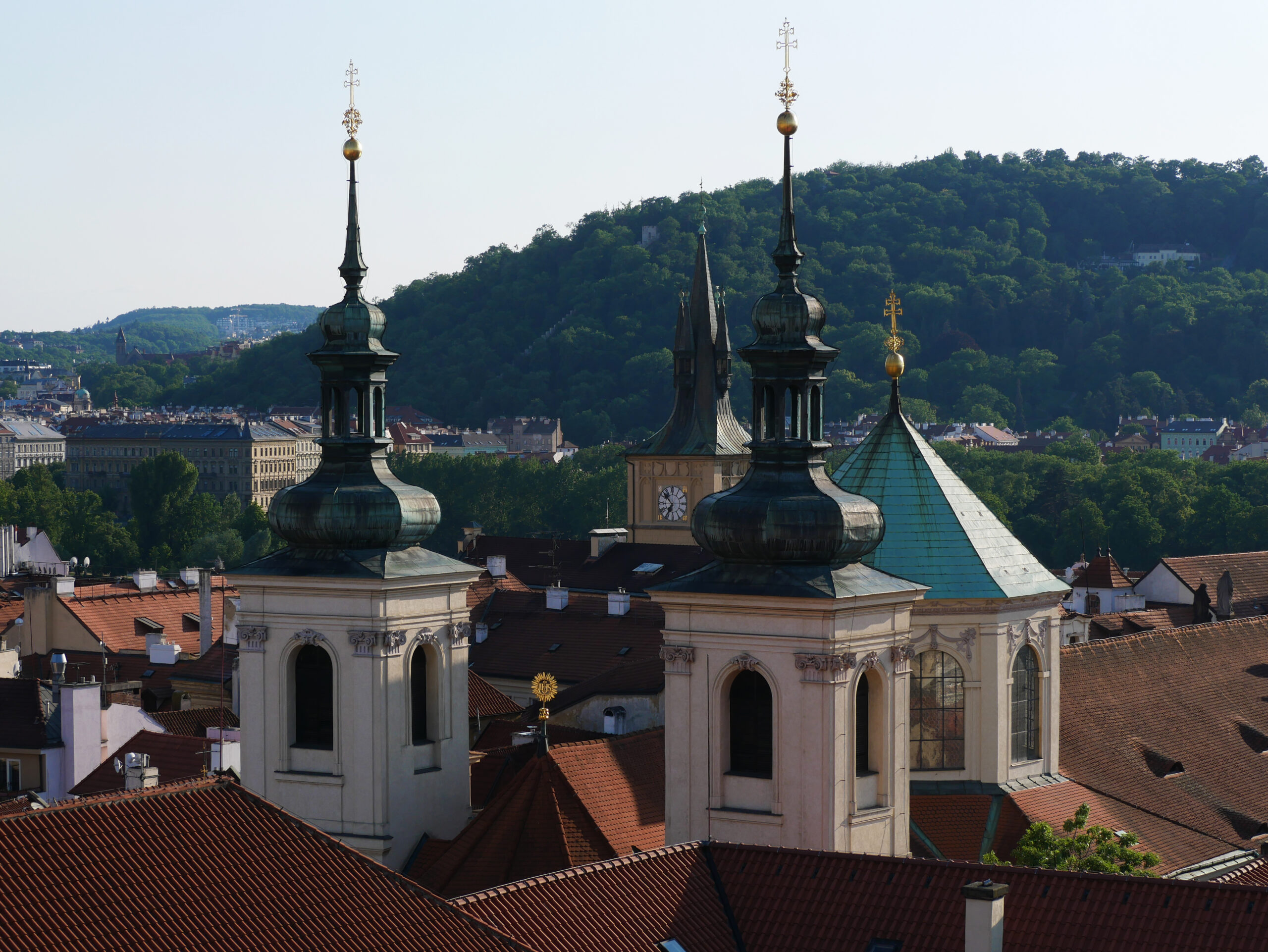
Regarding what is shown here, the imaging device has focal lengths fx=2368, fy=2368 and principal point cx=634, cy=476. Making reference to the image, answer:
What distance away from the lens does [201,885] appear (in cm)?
2286

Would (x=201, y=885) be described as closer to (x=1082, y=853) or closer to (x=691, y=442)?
(x=1082, y=853)

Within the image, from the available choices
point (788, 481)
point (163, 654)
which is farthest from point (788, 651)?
point (163, 654)

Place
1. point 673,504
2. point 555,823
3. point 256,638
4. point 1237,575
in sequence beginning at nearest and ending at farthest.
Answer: point 555,823, point 256,638, point 1237,575, point 673,504

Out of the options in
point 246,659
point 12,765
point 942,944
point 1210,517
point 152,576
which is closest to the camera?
point 942,944

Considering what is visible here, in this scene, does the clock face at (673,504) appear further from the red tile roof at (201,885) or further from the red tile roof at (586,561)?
the red tile roof at (201,885)

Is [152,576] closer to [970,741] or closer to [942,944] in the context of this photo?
[970,741]

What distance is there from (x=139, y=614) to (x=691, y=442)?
84.6ft

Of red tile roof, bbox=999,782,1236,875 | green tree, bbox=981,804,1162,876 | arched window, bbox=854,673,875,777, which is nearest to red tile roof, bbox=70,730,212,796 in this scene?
red tile roof, bbox=999,782,1236,875

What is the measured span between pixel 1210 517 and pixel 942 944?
13207 cm

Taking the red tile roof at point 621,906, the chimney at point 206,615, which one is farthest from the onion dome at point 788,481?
the chimney at point 206,615

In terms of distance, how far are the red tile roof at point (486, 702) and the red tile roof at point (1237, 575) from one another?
113 ft

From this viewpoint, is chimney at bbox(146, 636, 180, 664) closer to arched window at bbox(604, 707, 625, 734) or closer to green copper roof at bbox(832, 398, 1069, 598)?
arched window at bbox(604, 707, 625, 734)

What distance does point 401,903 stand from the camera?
24031 mm

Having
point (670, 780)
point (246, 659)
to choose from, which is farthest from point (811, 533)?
point (246, 659)
